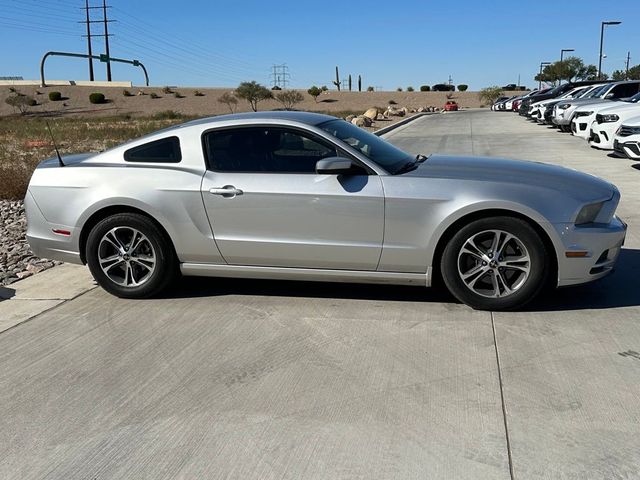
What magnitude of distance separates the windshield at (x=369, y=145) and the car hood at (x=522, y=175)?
0.21m

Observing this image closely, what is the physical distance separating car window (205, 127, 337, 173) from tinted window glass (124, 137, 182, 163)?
0.29 m

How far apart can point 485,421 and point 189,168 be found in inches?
126

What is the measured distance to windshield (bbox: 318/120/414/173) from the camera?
5.30 m

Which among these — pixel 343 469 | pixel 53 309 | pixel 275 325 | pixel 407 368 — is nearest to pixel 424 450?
pixel 343 469

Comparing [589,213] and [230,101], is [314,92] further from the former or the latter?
[589,213]

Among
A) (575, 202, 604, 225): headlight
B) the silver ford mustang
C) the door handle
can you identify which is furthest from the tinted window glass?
(575, 202, 604, 225): headlight

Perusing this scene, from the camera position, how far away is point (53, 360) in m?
4.41

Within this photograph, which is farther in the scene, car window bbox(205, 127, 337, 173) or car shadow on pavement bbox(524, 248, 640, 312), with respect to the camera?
car window bbox(205, 127, 337, 173)

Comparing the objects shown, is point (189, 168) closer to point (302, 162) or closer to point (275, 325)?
point (302, 162)

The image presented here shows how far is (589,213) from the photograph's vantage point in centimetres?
494

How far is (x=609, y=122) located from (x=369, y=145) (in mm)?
11643

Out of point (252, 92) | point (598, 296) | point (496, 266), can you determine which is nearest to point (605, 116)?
point (598, 296)

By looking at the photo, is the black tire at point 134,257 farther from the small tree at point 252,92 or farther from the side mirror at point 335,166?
the small tree at point 252,92

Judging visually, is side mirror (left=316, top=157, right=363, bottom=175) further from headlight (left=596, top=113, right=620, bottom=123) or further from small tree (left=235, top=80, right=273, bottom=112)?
small tree (left=235, top=80, right=273, bottom=112)
